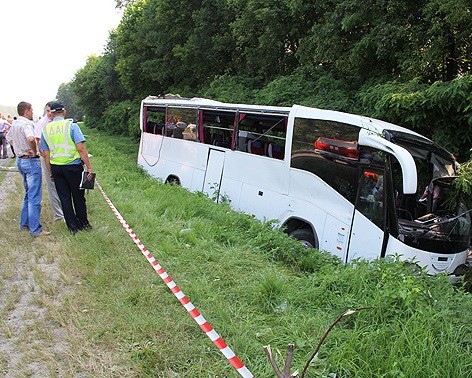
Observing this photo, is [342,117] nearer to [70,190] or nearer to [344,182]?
[344,182]

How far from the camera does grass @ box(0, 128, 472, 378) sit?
288 cm

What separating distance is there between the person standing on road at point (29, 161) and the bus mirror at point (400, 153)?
469 centimetres

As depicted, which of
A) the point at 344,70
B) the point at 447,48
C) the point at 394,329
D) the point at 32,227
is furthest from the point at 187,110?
the point at 394,329

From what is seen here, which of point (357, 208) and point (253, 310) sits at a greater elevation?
point (357, 208)

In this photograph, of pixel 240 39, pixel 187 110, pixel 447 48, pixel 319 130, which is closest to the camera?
pixel 319 130

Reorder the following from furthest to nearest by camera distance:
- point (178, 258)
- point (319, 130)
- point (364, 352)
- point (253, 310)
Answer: point (319, 130)
point (178, 258)
point (253, 310)
point (364, 352)

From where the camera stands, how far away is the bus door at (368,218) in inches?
218

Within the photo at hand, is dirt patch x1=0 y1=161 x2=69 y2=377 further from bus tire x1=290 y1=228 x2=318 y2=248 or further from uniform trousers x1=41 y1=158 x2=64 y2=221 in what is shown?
bus tire x1=290 y1=228 x2=318 y2=248

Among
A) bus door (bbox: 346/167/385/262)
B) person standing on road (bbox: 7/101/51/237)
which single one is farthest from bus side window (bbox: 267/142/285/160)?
person standing on road (bbox: 7/101/51/237)

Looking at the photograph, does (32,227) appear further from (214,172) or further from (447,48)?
(447,48)

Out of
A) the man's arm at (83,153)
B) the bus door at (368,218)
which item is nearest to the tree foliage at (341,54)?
the bus door at (368,218)

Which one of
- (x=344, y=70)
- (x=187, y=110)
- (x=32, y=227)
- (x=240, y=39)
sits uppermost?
(x=240, y=39)

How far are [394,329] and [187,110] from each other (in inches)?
332

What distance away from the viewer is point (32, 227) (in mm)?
5902
